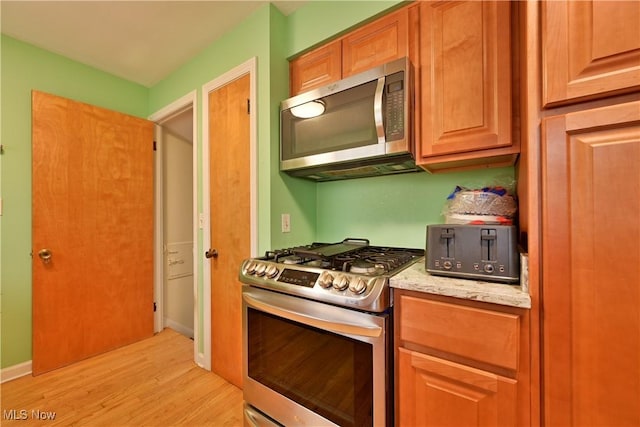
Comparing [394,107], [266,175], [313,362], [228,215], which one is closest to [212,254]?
[228,215]

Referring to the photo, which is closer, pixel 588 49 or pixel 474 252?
pixel 588 49

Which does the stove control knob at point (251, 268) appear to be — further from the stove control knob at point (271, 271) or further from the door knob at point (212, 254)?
the door knob at point (212, 254)

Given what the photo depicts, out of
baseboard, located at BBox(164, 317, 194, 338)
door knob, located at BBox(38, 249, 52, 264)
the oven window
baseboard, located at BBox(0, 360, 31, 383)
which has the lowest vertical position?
baseboard, located at BBox(164, 317, 194, 338)

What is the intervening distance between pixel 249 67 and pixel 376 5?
2.65 ft

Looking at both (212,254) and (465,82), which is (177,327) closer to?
(212,254)

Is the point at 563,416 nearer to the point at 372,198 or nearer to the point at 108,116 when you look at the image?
the point at 372,198

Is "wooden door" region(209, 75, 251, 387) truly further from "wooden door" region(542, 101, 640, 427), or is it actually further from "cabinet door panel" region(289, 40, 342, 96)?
"wooden door" region(542, 101, 640, 427)

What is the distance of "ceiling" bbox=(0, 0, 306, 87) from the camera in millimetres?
1608

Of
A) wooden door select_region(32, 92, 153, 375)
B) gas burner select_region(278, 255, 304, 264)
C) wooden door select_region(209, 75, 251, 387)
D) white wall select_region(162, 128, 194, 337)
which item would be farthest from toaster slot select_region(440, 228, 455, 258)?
white wall select_region(162, 128, 194, 337)

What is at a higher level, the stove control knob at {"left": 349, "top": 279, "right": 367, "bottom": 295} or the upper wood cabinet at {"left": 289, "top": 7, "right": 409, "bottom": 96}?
the upper wood cabinet at {"left": 289, "top": 7, "right": 409, "bottom": 96}

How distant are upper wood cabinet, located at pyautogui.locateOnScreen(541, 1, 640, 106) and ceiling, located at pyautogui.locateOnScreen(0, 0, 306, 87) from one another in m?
1.37

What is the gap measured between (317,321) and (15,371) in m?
2.37

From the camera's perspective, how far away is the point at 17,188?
6.17ft

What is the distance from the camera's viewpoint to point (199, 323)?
6.70ft
